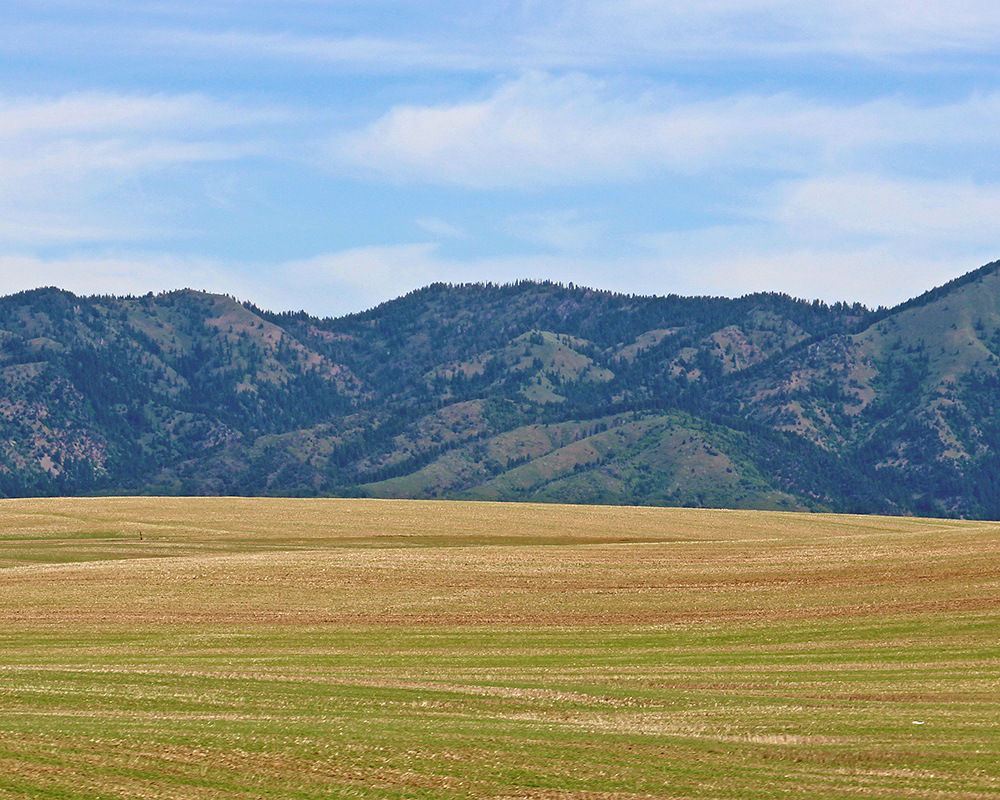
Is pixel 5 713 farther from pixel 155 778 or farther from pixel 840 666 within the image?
pixel 840 666

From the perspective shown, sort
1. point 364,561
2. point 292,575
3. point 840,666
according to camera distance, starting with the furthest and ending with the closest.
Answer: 1. point 364,561
2. point 292,575
3. point 840,666

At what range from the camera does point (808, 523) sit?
119188mm

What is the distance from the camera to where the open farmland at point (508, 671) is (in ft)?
68.3

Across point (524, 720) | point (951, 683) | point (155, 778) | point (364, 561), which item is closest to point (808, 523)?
point (364, 561)

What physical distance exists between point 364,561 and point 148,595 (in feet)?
40.5

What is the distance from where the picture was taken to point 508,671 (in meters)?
36.3

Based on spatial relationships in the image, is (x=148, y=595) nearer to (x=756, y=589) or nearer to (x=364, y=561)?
(x=364, y=561)

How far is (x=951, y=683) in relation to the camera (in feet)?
104

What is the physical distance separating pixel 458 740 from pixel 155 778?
5.89m

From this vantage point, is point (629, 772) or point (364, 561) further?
point (364, 561)

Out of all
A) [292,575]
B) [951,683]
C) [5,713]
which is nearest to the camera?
[5,713]

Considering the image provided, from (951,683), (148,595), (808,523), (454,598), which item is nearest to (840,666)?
(951,683)

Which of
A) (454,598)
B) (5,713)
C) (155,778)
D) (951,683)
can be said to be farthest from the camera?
(454,598)

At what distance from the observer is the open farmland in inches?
819
